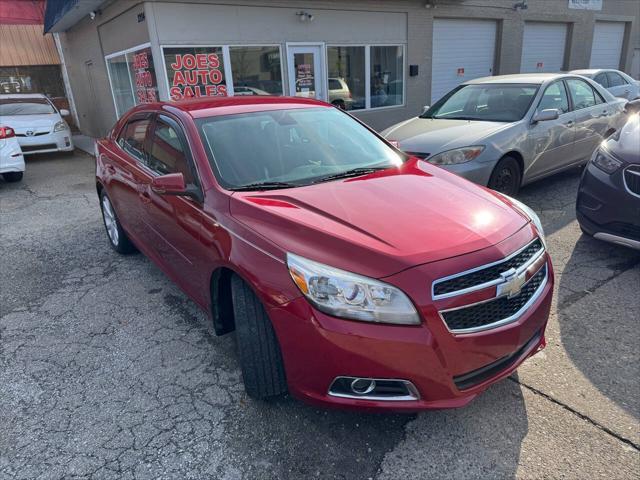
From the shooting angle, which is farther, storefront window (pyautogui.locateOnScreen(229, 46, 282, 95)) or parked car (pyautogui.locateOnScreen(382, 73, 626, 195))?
storefront window (pyautogui.locateOnScreen(229, 46, 282, 95))

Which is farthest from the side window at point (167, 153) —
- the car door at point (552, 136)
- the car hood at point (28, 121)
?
the car hood at point (28, 121)

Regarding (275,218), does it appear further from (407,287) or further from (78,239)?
(78,239)

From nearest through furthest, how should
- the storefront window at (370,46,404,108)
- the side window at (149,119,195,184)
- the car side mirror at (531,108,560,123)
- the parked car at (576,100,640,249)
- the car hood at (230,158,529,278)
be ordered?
1. the car hood at (230,158,529,278)
2. the side window at (149,119,195,184)
3. the parked car at (576,100,640,249)
4. the car side mirror at (531,108,560,123)
5. the storefront window at (370,46,404,108)

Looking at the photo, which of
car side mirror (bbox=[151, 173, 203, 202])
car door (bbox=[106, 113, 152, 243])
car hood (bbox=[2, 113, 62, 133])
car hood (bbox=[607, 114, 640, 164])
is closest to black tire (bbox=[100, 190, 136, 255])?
car door (bbox=[106, 113, 152, 243])

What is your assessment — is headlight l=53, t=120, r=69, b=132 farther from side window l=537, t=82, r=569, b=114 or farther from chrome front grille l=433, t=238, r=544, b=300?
chrome front grille l=433, t=238, r=544, b=300

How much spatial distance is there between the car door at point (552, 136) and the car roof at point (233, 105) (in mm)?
3235

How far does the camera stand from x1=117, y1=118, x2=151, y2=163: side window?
3.83 m

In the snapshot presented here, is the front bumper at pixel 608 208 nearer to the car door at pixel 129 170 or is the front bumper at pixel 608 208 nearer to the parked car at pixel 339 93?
the car door at pixel 129 170

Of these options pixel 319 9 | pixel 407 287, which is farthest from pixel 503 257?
pixel 319 9

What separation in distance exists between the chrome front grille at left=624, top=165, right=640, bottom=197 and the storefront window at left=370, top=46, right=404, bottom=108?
323 inches

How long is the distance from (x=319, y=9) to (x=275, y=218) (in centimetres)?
906

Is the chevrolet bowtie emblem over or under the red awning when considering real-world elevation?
under

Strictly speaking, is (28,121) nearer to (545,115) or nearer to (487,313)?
(545,115)

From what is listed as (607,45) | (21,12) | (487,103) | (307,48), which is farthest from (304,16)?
(607,45)
